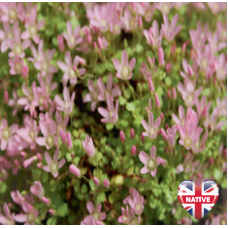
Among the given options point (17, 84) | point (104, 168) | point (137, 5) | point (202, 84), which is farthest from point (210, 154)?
point (17, 84)

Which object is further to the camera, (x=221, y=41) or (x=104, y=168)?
(x=221, y=41)

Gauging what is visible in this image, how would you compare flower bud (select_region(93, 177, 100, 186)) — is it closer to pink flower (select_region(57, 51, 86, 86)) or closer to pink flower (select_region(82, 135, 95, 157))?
pink flower (select_region(82, 135, 95, 157))

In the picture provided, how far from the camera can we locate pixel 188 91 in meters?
0.94

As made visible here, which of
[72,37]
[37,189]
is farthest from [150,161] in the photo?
[72,37]

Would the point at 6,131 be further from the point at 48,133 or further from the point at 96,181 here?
the point at 96,181

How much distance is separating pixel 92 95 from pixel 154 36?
0.30 m

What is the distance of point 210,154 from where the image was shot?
94 cm

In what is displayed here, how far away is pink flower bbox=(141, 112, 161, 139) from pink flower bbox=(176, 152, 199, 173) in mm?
152

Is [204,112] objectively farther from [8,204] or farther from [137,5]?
[8,204]

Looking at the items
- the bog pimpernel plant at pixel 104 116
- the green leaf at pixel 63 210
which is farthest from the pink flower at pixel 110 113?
the green leaf at pixel 63 210

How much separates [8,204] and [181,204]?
2.05ft

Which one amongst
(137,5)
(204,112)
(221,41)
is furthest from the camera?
(221,41)

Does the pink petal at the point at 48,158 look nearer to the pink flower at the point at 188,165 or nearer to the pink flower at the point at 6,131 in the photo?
the pink flower at the point at 6,131

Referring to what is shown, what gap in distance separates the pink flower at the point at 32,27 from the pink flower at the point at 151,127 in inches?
19.2
